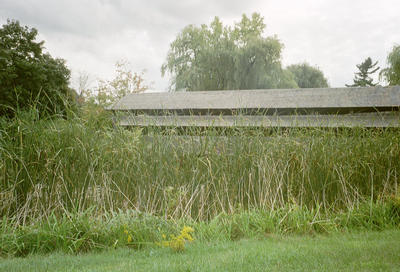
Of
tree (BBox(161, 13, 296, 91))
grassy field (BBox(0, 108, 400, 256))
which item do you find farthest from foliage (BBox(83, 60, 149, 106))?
grassy field (BBox(0, 108, 400, 256))

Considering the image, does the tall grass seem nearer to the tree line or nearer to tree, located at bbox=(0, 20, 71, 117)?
tree, located at bbox=(0, 20, 71, 117)

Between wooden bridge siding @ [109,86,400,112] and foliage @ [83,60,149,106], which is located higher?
foliage @ [83,60,149,106]

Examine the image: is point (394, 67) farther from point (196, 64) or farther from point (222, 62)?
point (196, 64)

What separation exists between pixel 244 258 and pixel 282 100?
8.97m

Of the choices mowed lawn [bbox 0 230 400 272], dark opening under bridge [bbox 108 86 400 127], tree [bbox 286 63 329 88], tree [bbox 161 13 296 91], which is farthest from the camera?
tree [bbox 286 63 329 88]

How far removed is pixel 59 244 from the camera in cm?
250

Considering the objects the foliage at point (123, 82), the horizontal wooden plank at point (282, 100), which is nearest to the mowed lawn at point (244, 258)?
the horizontal wooden plank at point (282, 100)

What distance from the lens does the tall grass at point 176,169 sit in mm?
3121

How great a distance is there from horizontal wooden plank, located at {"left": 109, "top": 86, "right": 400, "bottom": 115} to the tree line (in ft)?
19.6

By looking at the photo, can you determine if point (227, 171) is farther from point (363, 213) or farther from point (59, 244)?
point (59, 244)

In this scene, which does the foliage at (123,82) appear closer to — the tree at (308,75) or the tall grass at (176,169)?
the tree at (308,75)

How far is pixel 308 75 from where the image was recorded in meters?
28.5

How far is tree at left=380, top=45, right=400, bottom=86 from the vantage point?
16.1 meters

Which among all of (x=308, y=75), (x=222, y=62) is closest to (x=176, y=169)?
(x=222, y=62)
